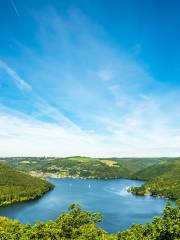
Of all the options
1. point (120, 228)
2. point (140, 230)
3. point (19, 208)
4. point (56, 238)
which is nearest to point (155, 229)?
point (140, 230)

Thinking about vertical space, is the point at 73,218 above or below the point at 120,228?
above

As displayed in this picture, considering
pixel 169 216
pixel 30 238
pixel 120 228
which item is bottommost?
pixel 120 228

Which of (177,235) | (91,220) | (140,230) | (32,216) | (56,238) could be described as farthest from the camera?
(32,216)

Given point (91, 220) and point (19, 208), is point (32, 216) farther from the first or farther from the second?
point (91, 220)

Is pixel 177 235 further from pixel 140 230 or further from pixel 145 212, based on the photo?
pixel 145 212

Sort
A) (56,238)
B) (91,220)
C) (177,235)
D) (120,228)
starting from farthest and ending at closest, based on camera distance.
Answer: (120,228) → (91,220) → (56,238) → (177,235)

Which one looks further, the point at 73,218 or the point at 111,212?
the point at 111,212

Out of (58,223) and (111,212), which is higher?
(58,223)

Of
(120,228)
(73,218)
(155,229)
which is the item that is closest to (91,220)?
(73,218)

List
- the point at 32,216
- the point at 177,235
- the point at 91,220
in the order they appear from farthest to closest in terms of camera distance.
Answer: the point at 32,216, the point at 91,220, the point at 177,235
